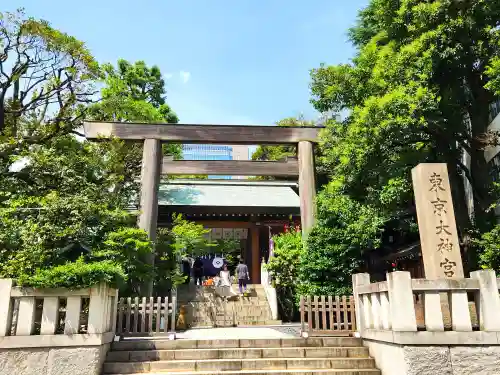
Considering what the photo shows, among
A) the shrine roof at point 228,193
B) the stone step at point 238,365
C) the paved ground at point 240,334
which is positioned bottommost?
the stone step at point 238,365

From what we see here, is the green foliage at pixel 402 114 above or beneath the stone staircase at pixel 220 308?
above

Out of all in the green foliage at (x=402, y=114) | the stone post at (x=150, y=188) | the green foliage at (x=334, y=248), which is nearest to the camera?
the green foliage at (x=402, y=114)

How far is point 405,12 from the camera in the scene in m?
9.19

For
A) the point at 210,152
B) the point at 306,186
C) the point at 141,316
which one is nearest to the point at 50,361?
the point at 141,316

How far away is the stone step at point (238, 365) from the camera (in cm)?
645

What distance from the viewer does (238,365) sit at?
21.3 ft

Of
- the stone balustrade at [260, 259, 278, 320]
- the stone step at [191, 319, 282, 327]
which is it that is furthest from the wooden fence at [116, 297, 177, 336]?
the stone balustrade at [260, 259, 278, 320]

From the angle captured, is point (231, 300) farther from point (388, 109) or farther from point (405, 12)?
point (405, 12)

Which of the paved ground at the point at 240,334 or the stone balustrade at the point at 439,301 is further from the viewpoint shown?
the paved ground at the point at 240,334

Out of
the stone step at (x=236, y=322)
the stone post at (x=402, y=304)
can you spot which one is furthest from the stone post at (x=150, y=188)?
the stone post at (x=402, y=304)

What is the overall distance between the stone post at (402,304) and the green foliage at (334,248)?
422cm

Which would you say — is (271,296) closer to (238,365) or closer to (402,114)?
(238,365)

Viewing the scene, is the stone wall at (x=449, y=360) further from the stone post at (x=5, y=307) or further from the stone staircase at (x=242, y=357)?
the stone post at (x=5, y=307)

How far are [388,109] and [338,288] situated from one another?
523cm
